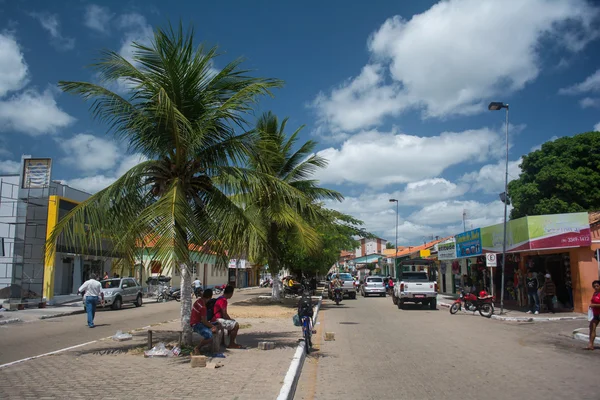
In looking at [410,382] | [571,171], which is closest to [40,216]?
[410,382]

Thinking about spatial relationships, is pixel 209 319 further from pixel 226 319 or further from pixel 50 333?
pixel 50 333

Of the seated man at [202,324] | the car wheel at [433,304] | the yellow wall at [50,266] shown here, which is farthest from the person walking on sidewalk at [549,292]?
the yellow wall at [50,266]

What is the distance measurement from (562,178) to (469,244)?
41.2 feet

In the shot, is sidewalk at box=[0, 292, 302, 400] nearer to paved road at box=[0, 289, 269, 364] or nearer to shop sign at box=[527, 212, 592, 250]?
paved road at box=[0, 289, 269, 364]

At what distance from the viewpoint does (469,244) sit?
30.0 m

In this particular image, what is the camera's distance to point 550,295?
20.6 metres

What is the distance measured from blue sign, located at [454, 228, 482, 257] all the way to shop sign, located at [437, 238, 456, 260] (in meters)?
1.05

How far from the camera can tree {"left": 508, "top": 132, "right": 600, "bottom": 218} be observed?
119 feet

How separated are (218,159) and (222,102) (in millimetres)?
1231

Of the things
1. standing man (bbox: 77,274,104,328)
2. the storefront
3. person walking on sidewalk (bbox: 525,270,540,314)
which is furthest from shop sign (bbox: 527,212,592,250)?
standing man (bbox: 77,274,104,328)

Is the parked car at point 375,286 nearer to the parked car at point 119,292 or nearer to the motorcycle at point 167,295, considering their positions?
the motorcycle at point 167,295

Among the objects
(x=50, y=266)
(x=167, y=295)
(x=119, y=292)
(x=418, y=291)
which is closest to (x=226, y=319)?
(x=418, y=291)

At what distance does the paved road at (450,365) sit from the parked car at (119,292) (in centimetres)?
1373

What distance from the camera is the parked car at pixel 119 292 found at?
24.3 meters
